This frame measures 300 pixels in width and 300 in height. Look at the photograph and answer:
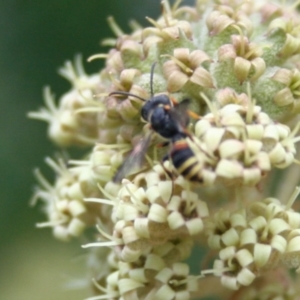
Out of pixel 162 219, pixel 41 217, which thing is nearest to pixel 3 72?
pixel 41 217

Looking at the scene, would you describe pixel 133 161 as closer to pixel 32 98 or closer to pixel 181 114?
pixel 181 114

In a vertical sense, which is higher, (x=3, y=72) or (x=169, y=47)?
(x=3, y=72)

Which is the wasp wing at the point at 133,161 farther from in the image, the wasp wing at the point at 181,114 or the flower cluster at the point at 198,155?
the wasp wing at the point at 181,114

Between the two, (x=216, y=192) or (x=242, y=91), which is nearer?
(x=242, y=91)

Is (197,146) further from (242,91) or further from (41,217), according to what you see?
(41,217)

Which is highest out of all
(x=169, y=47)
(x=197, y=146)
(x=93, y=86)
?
(x=93, y=86)

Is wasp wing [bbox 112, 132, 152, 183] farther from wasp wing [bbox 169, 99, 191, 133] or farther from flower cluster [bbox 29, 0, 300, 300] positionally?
wasp wing [bbox 169, 99, 191, 133]

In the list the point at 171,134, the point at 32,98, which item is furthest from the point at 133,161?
the point at 32,98

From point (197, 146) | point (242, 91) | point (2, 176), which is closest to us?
→ point (197, 146)
